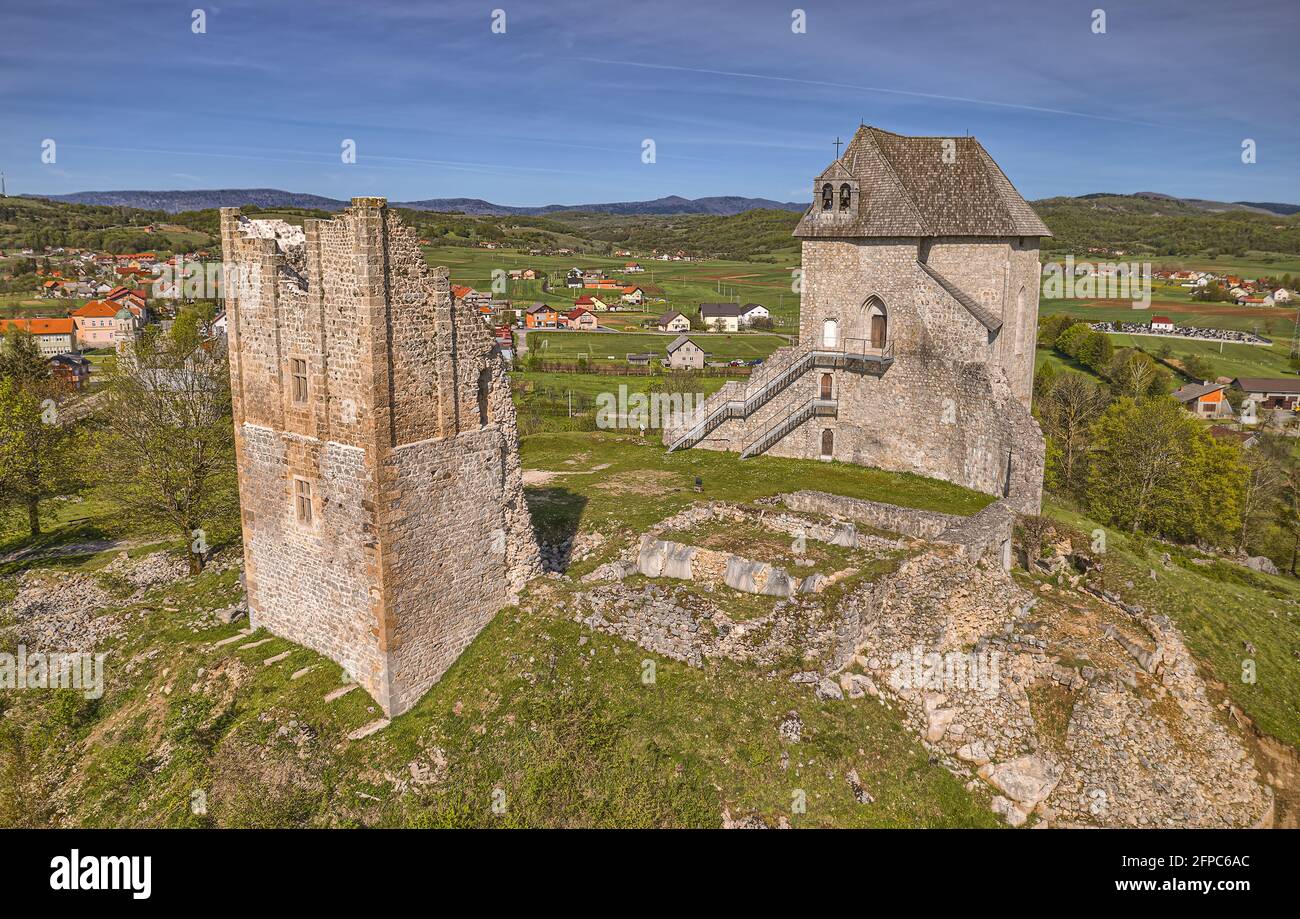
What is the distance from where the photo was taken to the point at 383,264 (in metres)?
14.2

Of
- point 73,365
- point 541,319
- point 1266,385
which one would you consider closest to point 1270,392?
point 1266,385

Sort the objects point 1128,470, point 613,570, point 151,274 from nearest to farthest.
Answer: point 613,570
point 1128,470
point 151,274

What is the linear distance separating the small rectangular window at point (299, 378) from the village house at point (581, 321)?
305 feet

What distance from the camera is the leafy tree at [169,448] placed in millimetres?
24297

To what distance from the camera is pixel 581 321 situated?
10850 centimetres

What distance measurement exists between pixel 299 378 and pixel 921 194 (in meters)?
22.5

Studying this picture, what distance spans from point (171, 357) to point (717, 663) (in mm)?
20531

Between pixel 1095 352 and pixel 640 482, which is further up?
pixel 1095 352

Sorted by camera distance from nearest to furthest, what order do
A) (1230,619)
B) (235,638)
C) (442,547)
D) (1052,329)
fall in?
(442,547)
(235,638)
(1230,619)
(1052,329)

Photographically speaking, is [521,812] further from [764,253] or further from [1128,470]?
[764,253]

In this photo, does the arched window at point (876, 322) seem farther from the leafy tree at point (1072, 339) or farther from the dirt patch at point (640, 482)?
the leafy tree at point (1072, 339)

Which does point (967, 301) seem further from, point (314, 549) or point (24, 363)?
point (24, 363)

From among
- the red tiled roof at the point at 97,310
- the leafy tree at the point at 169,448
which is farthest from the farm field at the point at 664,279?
the leafy tree at the point at 169,448
